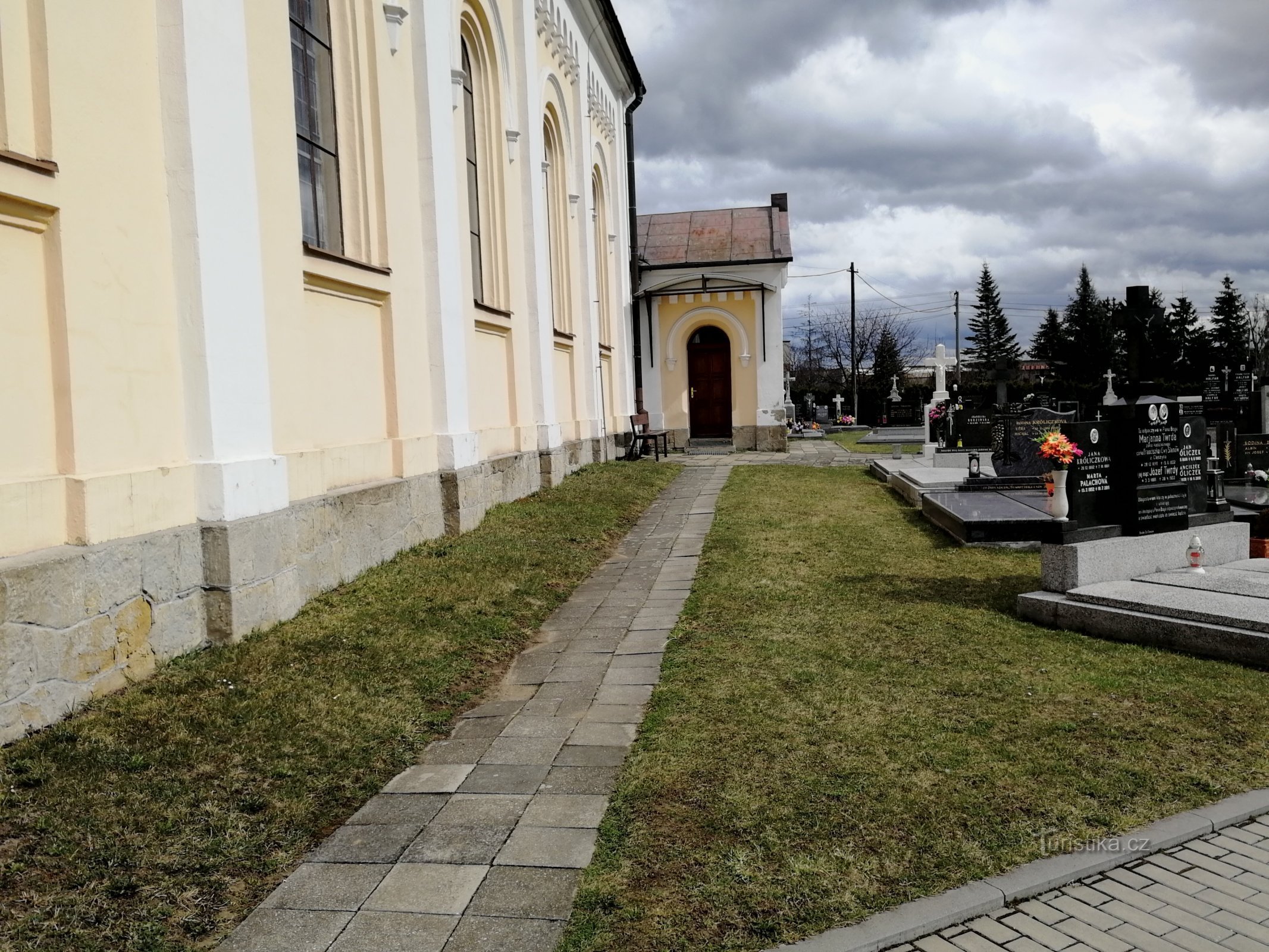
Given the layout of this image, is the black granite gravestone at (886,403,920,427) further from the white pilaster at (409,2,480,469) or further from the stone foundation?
the stone foundation

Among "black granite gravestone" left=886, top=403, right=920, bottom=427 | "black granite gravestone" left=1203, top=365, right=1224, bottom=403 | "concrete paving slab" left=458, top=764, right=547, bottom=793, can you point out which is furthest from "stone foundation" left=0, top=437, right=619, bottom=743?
"black granite gravestone" left=886, top=403, right=920, bottom=427

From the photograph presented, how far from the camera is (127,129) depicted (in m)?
5.01

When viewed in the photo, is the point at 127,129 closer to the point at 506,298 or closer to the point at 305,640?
the point at 305,640

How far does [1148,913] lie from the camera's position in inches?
119

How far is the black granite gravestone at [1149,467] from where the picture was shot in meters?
6.94

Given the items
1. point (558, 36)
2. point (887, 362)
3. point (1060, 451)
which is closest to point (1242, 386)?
point (558, 36)

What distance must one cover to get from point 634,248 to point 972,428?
33.9 ft

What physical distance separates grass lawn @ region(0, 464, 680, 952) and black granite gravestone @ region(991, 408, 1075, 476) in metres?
8.99

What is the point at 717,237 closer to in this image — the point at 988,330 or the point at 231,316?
the point at 231,316

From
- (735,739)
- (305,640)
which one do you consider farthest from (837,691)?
(305,640)

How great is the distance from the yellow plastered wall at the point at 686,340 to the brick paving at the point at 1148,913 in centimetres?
2164

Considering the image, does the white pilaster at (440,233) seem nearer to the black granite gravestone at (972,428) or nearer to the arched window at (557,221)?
the arched window at (557,221)

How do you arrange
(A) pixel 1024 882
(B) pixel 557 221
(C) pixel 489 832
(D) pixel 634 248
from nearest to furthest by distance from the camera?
(A) pixel 1024 882, (C) pixel 489 832, (B) pixel 557 221, (D) pixel 634 248

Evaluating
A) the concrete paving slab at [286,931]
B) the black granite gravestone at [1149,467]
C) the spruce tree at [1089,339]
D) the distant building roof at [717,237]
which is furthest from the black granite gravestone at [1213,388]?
the spruce tree at [1089,339]
